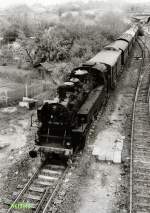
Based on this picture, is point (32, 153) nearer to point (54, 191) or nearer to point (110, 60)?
point (54, 191)

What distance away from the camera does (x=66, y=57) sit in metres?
31.5

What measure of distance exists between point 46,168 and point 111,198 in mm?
3326

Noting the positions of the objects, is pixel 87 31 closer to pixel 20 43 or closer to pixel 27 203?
pixel 20 43

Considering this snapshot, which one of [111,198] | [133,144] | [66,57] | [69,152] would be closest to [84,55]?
[66,57]

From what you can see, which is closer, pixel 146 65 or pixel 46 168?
pixel 46 168

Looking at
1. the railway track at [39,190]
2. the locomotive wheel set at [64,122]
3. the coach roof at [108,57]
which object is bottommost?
the railway track at [39,190]

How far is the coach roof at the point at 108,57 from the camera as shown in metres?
19.6

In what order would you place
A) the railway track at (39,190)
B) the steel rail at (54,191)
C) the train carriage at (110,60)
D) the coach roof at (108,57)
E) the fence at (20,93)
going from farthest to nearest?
the fence at (20,93) < the coach roof at (108,57) < the train carriage at (110,60) < the railway track at (39,190) < the steel rail at (54,191)

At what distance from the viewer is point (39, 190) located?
11062 millimetres

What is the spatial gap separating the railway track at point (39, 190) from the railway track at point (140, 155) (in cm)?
291

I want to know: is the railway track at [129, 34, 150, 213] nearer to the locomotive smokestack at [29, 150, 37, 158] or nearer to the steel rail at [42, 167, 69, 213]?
the steel rail at [42, 167, 69, 213]

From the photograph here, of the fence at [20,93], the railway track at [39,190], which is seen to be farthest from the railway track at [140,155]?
the fence at [20,93]

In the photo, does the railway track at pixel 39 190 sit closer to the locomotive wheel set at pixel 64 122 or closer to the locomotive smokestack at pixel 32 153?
the locomotive smokestack at pixel 32 153

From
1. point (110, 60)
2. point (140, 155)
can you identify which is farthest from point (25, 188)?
point (110, 60)
